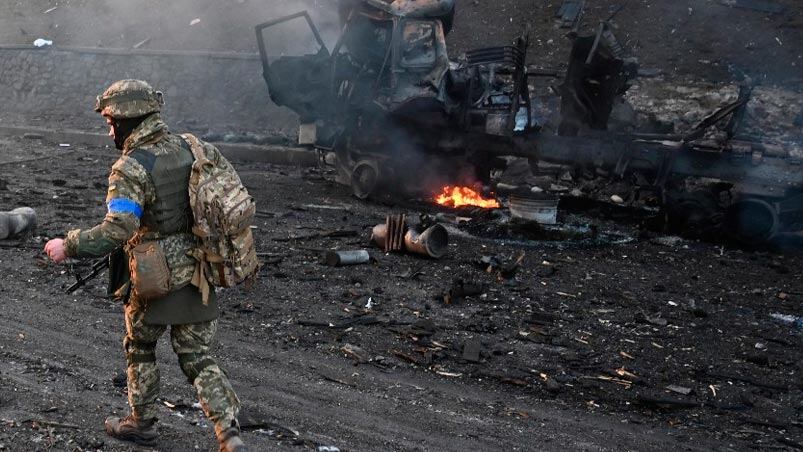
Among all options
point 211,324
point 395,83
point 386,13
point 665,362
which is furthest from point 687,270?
point 211,324

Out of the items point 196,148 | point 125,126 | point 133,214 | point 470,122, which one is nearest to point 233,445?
point 133,214

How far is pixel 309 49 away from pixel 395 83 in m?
8.36

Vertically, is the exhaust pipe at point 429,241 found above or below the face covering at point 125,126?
below

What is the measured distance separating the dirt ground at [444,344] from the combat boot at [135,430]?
2.7 inches

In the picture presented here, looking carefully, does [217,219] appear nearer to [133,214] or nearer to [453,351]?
[133,214]

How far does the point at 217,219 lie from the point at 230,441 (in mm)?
1148

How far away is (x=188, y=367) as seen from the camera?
443 cm

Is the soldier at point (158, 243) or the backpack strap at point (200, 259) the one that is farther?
the backpack strap at point (200, 259)

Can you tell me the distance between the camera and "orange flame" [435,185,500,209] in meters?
12.5

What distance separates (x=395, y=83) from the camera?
40.0 ft

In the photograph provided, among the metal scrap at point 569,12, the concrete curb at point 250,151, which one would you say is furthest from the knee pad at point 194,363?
the metal scrap at point 569,12

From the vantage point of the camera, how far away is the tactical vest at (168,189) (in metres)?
4.27

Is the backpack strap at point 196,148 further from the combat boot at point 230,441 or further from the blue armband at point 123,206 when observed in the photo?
the combat boot at point 230,441

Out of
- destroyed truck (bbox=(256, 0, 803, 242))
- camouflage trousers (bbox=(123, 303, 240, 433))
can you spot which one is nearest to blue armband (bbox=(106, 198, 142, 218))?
camouflage trousers (bbox=(123, 303, 240, 433))
